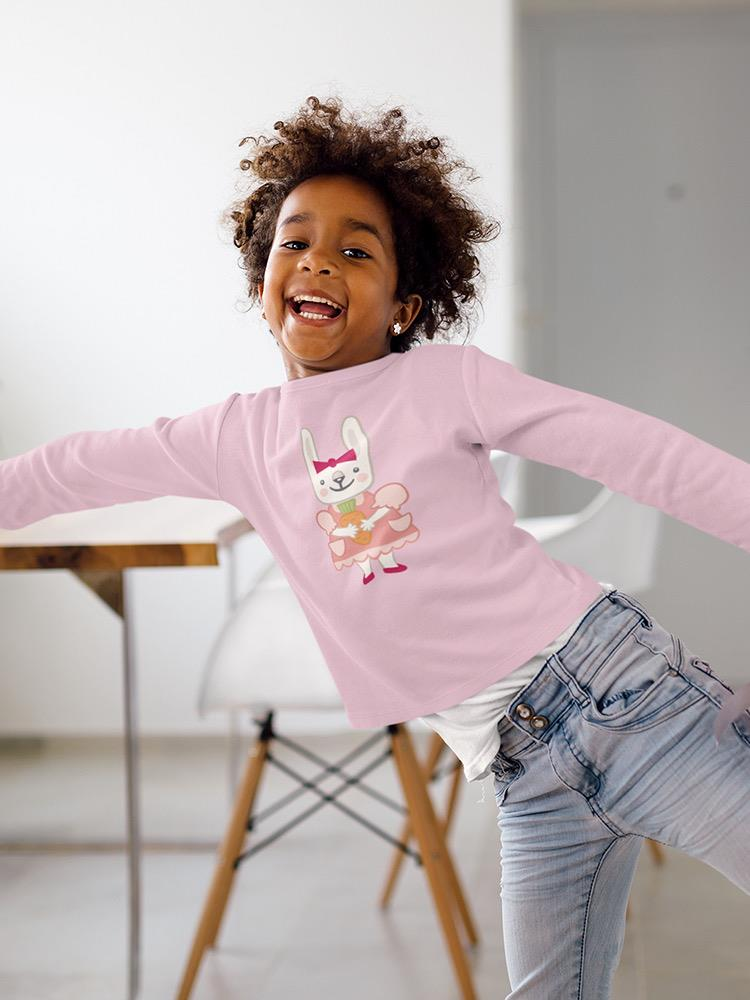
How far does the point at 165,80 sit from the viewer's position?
3.03m

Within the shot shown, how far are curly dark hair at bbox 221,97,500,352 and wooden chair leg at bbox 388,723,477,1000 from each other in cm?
70

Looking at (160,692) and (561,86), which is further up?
(561,86)

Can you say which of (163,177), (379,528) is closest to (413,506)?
(379,528)

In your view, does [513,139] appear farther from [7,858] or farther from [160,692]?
[7,858]

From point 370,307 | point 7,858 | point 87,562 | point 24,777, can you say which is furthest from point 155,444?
point 24,777

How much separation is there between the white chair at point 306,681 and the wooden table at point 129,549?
13 cm

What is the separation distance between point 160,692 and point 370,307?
7.45 feet

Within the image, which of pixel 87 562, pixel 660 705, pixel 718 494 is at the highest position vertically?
pixel 718 494

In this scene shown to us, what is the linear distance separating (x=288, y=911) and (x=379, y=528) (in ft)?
4.28

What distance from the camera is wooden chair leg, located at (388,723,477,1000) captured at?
1.69 meters

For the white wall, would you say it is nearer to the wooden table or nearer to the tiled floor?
the tiled floor

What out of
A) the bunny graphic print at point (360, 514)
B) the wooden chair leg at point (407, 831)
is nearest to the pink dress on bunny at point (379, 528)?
the bunny graphic print at point (360, 514)

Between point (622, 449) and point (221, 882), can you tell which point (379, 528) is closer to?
point (622, 449)

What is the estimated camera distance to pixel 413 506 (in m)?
0.99
